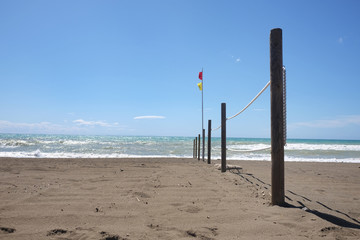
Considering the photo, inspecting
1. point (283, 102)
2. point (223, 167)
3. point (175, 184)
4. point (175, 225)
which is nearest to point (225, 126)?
point (223, 167)

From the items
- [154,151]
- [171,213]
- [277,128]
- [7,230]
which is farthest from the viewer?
[154,151]

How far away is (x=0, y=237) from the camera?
223 cm

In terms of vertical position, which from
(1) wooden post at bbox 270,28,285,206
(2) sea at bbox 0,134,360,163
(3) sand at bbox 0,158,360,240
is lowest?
(2) sea at bbox 0,134,360,163

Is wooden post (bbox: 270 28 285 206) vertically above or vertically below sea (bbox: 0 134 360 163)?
above

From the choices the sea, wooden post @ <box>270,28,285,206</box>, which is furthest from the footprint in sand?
the sea

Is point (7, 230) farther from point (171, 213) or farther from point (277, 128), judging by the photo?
point (277, 128)

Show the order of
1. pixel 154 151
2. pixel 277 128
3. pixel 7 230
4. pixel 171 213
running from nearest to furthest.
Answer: pixel 7 230 → pixel 171 213 → pixel 277 128 → pixel 154 151

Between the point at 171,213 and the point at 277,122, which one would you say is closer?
the point at 171,213

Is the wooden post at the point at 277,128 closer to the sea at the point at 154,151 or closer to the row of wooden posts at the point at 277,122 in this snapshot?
the row of wooden posts at the point at 277,122

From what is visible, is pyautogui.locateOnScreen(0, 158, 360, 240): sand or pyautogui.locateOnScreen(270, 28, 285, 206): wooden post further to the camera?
pyautogui.locateOnScreen(270, 28, 285, 206): wooden post

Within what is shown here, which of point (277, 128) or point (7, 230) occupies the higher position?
point (277, 128)

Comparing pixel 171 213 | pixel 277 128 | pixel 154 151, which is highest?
pixel 277 128

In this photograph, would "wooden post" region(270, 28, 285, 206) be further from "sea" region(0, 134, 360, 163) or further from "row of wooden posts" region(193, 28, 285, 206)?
"sea" region(0, 134, 360, 163)

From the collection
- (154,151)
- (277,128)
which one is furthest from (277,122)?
(154,151)
